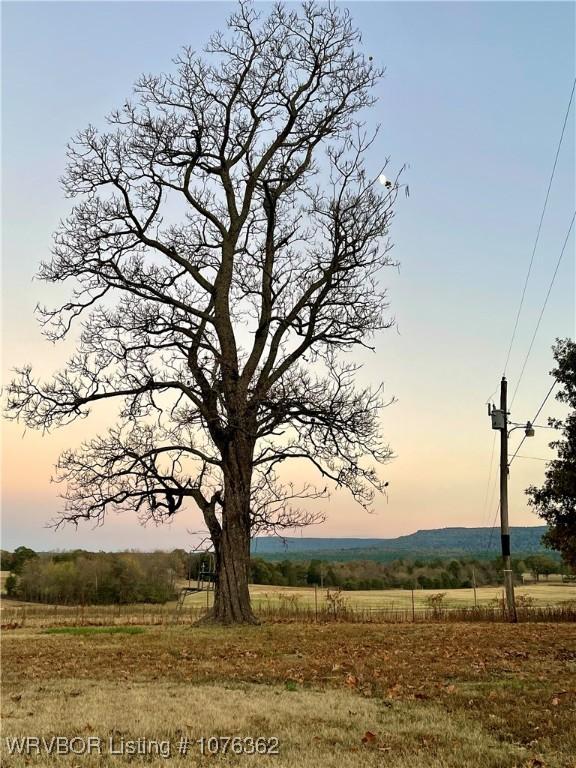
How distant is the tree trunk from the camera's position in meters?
19.8

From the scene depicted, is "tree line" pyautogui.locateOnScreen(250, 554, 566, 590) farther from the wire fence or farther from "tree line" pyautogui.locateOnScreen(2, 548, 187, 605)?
the wire fence

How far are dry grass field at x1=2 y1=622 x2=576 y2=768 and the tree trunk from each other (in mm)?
4970

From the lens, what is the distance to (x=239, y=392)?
20016 millimetres

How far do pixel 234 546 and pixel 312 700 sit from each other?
39.0 ft

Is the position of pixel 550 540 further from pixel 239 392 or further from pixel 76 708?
pixel 76 708

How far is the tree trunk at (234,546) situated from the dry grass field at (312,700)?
16.3 ft

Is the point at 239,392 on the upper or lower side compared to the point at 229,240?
lower

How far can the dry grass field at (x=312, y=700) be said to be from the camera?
5957mm

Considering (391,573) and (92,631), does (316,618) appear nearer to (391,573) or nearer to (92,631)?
(92,631)

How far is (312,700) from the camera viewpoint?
325 inches

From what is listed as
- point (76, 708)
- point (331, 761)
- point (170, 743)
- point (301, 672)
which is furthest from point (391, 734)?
point (301, 672)

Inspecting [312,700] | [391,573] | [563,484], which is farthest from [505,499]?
[391,573]

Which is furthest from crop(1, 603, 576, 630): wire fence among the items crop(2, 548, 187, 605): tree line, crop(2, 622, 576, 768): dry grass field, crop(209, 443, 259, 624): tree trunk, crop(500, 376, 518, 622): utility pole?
crop(2, 548, 187, 605): tree line

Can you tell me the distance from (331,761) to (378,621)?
1889 cm
